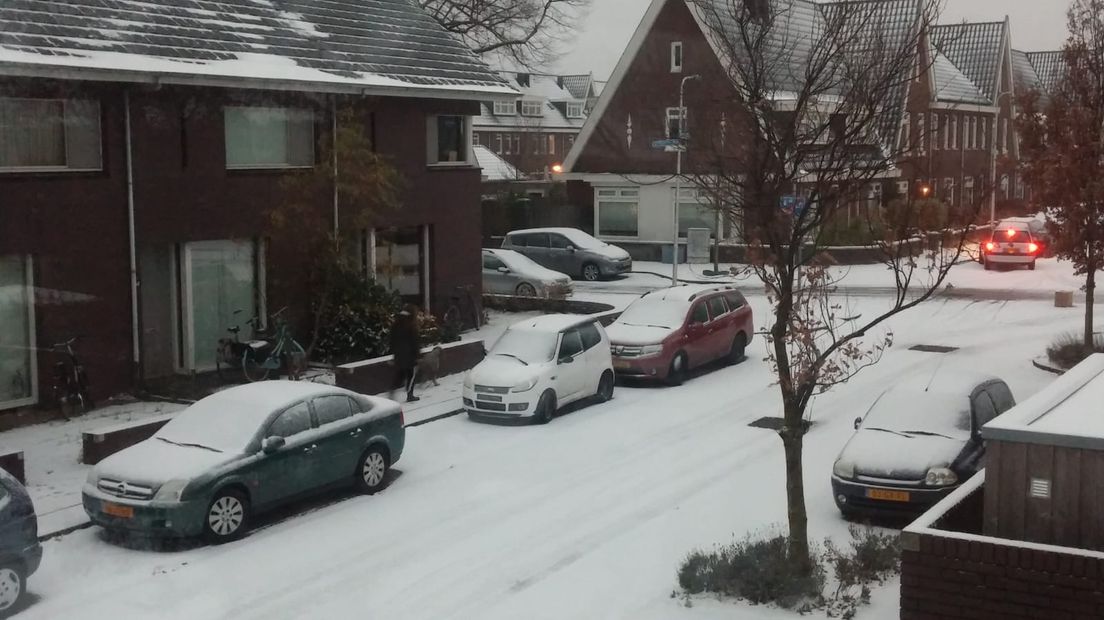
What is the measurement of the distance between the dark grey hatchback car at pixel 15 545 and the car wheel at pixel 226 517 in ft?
6.66

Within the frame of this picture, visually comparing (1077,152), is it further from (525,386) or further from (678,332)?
(525,386)

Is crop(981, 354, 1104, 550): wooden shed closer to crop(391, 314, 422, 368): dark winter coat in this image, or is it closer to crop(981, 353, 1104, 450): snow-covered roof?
crop(981, 353, 1104, 450): snow-covered roof

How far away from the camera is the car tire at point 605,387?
68.2 ft

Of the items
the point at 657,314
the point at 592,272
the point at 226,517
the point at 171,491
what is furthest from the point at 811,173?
the point at 592,272

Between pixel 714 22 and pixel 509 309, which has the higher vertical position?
pixel 714 22

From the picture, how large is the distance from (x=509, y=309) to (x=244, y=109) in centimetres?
1092

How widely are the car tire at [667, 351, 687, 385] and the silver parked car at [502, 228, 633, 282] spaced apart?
628 inches

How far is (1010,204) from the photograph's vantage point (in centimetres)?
6247

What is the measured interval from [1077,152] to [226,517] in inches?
650

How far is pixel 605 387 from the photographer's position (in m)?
20.9

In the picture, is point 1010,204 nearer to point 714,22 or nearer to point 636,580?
point 714,22

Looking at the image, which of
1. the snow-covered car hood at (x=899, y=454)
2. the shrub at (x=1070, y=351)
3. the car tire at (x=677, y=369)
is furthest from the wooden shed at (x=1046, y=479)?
the shrub at (x=1070, y=351)

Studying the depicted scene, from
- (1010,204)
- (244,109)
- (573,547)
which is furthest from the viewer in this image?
(1010,204)

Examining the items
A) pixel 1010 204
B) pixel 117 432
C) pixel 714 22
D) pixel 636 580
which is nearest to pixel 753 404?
pixel 714 22
